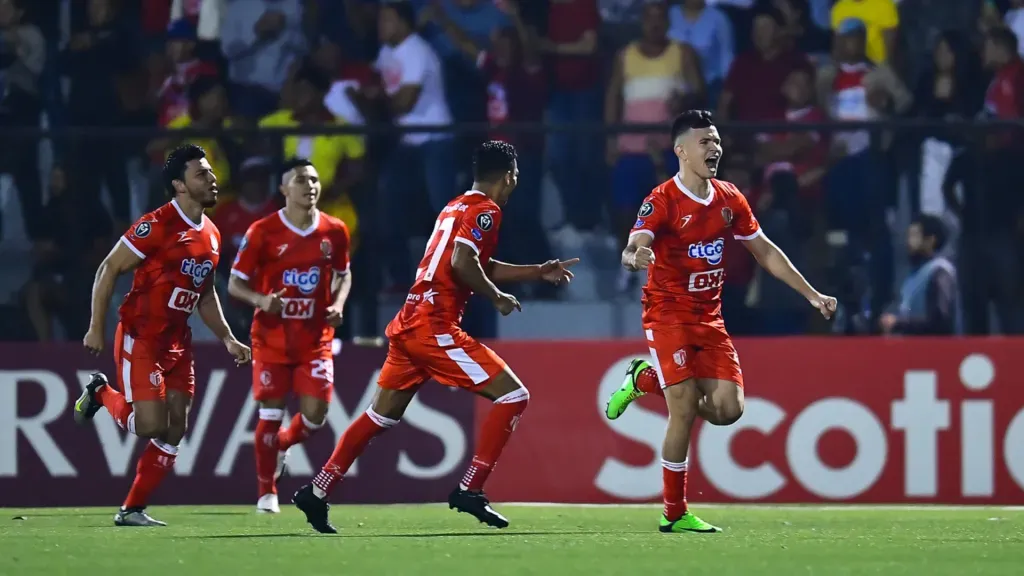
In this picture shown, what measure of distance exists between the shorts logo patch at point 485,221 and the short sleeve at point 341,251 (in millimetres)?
2734

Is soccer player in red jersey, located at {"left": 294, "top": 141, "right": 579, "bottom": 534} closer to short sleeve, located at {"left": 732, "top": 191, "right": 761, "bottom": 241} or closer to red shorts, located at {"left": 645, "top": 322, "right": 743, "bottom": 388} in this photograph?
red shorts, located at {"left": 645, "top": 322, "right": 743, "bottom": 388}

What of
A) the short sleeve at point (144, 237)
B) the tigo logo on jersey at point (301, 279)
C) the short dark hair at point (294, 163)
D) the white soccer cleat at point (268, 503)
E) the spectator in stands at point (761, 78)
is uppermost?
the spectator in stands at point (761, 78)

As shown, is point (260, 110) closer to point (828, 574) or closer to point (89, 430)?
point (89, 430)

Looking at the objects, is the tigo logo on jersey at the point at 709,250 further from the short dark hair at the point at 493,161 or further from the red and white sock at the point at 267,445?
the red and white sock at the point at 267,445

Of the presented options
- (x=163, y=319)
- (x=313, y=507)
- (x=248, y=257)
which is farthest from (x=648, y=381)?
(x=248, y=257)

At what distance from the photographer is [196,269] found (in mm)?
10266

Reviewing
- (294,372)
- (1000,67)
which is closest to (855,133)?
(1000,67)

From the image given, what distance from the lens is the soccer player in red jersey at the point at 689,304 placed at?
9.34m

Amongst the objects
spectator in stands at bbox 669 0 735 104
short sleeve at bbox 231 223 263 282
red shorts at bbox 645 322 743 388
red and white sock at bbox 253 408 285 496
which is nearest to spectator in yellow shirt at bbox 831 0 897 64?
spectator in stands at bbox 669 0 735 104

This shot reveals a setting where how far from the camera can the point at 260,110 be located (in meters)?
13.6

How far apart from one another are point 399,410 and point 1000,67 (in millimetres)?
6129

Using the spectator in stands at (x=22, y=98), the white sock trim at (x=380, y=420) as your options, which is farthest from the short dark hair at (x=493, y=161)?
the spectator in stands at (x=22, y=98)

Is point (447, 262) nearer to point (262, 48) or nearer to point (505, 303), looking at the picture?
point (505, 303)

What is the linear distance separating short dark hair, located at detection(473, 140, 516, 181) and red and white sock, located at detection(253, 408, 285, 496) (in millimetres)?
2983
